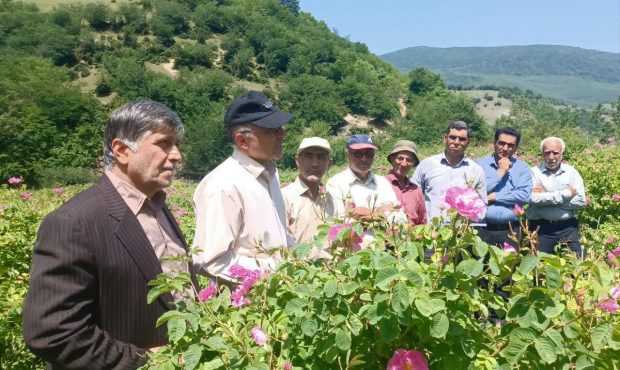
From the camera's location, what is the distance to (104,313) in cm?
163

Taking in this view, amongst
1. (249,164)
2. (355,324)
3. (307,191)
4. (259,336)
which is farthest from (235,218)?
(355,324)

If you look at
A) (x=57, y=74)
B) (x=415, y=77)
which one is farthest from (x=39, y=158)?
(x=415, y=77)

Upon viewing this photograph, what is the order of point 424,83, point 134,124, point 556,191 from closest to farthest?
point 134,124 < point 556,191 < point 424,83

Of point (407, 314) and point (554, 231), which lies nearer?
point (407, 314)

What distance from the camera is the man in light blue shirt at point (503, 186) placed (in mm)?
4344

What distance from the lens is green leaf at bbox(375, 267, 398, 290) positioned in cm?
100

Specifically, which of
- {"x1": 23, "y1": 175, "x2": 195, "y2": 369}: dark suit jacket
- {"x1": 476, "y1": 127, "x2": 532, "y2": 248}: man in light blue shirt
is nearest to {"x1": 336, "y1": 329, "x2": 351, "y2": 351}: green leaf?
{"x1": 23, "y1": 175, "x2": 195, "y2": 369}: dark suit jacket

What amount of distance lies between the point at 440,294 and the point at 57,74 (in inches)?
2575

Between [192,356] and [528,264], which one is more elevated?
[528,264]

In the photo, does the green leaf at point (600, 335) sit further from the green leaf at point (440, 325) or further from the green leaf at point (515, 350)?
the green leaf at point (440, 325)

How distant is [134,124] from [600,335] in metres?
1.53

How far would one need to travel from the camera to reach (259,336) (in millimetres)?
1141

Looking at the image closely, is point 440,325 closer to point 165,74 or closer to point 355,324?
point 355,324

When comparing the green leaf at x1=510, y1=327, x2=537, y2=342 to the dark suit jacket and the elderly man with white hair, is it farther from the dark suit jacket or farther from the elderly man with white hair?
the elderly man with white hair
